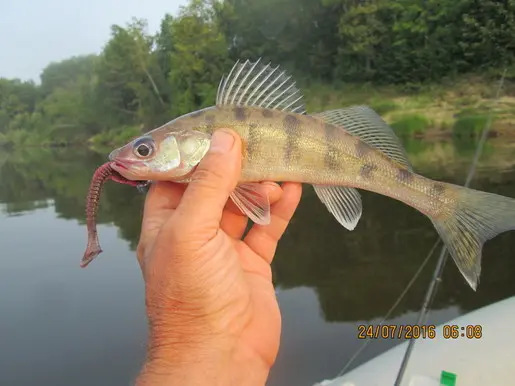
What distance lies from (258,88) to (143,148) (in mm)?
843

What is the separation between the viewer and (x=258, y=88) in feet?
9.62

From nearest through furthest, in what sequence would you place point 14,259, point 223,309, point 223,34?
point 223,309, point 14,259, point 223,34

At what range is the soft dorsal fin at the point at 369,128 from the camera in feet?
9.97

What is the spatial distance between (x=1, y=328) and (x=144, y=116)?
164 feet

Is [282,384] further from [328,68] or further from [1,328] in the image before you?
[328,68]

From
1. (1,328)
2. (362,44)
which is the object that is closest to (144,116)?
(362,44)

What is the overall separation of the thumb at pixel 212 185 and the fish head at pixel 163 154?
175 millimetres

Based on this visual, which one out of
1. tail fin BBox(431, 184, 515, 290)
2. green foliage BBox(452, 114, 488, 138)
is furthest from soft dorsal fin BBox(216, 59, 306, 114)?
green foliage BBox(452, 114, 488, 138)

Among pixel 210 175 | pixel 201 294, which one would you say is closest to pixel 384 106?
pixel 210 175

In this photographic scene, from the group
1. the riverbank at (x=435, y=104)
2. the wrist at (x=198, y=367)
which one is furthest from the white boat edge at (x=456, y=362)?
the riverbank at (x=435, y=104)

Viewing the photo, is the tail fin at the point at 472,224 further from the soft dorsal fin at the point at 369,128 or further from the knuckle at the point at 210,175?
the knuckle at the point at 210,175

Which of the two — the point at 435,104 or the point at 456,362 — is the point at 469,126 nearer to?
the point at 435,104

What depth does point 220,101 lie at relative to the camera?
290cm

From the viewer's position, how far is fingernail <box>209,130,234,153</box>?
2.54m
